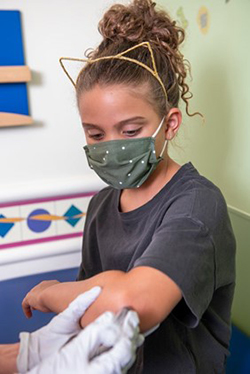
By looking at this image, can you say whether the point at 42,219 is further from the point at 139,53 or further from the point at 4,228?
the point at 139,53

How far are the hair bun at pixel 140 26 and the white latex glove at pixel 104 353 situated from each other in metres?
0.70

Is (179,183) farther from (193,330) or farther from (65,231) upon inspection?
(65,231)

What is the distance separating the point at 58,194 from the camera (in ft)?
4.95

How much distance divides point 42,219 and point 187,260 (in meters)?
0.97

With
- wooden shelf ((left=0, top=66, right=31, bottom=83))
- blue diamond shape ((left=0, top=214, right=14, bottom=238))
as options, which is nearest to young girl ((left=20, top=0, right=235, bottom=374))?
wooden shelf ((left=0, top=66, right=31, bottom=83))

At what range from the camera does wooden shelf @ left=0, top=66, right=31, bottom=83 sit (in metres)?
1.29

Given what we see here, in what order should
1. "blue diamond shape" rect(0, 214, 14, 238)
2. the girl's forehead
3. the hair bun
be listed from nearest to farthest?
the girl's forehead → the hair bun → "blue diamond shape" rect(0, 214, 14, 238)

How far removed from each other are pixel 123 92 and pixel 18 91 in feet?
2.06

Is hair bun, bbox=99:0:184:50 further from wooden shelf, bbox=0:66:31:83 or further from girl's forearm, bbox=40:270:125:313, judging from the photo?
girl's forearm, bbox=40:270:125:313

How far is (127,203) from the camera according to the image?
1.10m

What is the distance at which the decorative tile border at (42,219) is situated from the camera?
4.83 ft

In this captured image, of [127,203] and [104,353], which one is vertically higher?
[127,203]

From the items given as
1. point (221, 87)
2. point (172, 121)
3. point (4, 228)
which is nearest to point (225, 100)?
point (221, 87)

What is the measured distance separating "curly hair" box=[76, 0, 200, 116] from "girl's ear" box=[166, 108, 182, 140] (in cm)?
2
